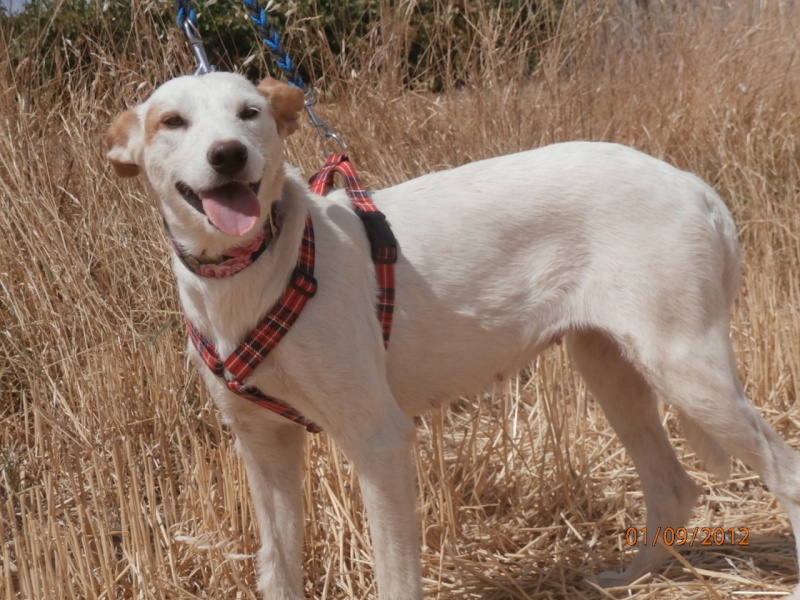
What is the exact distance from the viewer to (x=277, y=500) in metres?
2.62

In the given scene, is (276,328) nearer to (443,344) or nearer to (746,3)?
(443,344)

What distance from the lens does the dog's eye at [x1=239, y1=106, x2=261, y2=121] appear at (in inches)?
91.4

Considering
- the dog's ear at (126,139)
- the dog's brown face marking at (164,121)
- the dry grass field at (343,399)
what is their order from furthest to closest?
the dry grass field at (343,399) < the dog's ear at (126,139) < the dog's brown face marking at (164,121)

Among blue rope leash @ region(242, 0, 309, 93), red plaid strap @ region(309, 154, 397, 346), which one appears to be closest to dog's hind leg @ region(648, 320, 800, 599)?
red plaid strap @ region(309, 154, 397, 346)

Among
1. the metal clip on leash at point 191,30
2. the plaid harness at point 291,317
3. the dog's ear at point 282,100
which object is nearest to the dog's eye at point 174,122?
the dog's ear at point 282,100

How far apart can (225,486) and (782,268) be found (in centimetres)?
330

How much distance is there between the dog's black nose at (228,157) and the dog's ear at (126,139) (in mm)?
366

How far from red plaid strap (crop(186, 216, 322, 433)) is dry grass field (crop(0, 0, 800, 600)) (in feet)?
0.78

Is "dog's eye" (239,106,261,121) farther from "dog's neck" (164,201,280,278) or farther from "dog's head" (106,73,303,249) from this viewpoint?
"dog's neck" (164,201,280,278)

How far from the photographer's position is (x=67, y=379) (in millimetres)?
3594

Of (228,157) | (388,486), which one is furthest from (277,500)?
(228,157)

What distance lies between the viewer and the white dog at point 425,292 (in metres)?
2.32
